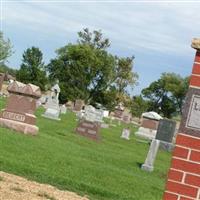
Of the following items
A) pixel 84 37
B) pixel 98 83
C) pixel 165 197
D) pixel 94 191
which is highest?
pixel 84 37

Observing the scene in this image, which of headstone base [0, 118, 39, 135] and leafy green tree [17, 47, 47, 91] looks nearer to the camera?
headstone base [0, 118, 39, 135]

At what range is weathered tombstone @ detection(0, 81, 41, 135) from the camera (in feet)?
54.6

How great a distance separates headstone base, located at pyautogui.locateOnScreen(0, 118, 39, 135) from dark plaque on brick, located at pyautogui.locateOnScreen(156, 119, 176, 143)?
13.5 meters

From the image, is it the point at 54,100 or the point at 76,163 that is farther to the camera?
the point at 54,100

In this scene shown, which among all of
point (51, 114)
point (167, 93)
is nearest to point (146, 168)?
point (51, 114)

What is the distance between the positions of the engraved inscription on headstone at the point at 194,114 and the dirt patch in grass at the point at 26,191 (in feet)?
10.8

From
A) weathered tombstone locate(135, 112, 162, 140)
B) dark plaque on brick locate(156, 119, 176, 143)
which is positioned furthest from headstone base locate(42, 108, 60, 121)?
weathered tombstone locate(135, 112, 162, 140)

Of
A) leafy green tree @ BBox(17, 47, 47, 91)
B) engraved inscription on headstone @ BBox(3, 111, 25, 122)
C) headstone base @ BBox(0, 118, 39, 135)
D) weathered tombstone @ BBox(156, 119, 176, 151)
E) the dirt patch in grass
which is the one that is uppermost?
leafy green tree @ BBox(17, 47, 47, 91)

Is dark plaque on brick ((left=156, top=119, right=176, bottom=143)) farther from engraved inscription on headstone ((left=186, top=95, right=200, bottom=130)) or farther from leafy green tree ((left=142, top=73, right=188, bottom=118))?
leafy green tree ((left=142, top=73, right=188, bottom=118))

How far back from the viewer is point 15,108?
17422 mm

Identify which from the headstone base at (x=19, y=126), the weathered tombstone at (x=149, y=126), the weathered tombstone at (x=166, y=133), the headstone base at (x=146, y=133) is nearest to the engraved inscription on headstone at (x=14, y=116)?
the headstone base at (x=19, y=126)

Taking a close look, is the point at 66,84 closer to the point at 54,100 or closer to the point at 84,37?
the point at 84,37

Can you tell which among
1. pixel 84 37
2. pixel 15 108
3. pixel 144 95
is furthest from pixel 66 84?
pixel 15 108

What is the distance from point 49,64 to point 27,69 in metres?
11.8
